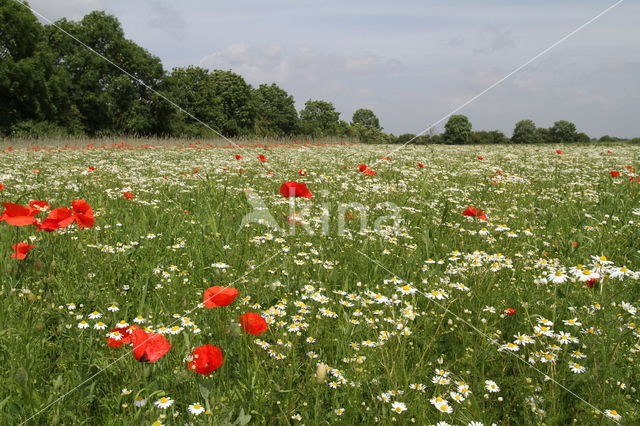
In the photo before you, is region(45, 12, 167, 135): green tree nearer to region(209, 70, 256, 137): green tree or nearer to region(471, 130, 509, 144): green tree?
region(209, 70, 256, 137): green tree

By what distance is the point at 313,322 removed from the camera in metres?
2.60

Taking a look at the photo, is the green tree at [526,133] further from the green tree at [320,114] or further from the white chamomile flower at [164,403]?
the green tree at [320,114]

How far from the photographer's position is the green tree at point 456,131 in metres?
30.6

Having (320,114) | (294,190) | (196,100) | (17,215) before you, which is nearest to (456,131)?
(294,190)

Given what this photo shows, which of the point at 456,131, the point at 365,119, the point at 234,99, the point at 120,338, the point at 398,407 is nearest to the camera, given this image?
the point at 398,407

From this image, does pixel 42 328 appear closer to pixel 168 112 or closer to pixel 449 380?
pixel 449 380

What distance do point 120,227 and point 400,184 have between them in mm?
4328

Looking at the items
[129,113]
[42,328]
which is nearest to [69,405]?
[42,328]

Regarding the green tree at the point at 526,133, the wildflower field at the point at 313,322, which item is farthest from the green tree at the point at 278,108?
the wildflower field at the point at 313,322

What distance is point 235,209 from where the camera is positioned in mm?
5523

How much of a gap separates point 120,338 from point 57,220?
3.79 ft

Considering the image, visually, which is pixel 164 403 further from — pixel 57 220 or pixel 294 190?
pixel 294 190

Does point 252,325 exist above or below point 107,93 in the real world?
below

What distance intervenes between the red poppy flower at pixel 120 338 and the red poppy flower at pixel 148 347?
26 centimetres
